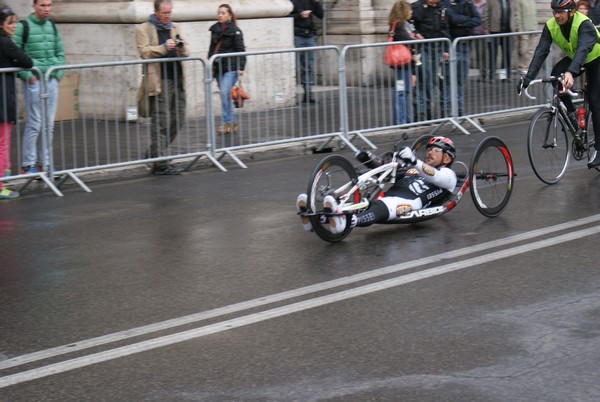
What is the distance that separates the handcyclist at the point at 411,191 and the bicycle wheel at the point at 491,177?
0.75ft

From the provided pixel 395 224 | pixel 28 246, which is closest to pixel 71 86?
pixel 28 246

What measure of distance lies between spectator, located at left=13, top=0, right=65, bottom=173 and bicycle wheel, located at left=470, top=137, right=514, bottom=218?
4.35 meters

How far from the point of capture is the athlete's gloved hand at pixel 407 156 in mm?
8703

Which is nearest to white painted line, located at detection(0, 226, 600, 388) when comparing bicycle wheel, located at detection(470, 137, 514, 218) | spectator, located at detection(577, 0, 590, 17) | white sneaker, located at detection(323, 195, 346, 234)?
white sneaker, located at detection(323, 195, 346, 234)

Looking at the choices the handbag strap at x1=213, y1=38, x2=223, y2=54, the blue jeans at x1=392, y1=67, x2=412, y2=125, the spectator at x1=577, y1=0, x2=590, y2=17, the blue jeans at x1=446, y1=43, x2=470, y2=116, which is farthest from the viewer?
the spectator at x1=577, y1=0, x2=590, y2=17

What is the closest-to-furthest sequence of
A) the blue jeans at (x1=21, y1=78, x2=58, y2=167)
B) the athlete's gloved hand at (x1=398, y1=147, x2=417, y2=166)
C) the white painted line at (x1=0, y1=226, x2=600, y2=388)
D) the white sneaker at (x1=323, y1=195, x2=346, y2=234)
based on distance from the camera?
1. the white painted line at (x1=0, y1=226, x2=600, y2=388)
2. the white sneaker at (x1=323, y1=195, x2=346, y2=234)
3. the athlete's gloved hand at (x1=398, y1=147, x2=417, y2=166)
4. the blue jeans at (x1=21, y1=78, x2=58, y2=167)

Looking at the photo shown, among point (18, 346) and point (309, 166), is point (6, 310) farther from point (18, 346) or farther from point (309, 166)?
point (309, 166)

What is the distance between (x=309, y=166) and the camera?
41.9ft

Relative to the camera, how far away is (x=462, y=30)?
16.9m

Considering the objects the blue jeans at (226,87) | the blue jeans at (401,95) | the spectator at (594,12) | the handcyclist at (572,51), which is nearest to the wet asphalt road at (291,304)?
the handcyclist at (572,51)

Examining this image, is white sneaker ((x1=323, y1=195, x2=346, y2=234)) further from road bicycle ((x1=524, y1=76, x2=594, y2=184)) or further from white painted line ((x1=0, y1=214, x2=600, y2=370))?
road bicycle ((x1=524, y1=76, x2=594, y2=184))

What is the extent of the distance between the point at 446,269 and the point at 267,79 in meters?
6.37

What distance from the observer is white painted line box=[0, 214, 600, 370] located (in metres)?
6.00

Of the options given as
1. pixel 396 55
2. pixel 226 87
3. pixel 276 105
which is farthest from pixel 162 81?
pixel 396 55
